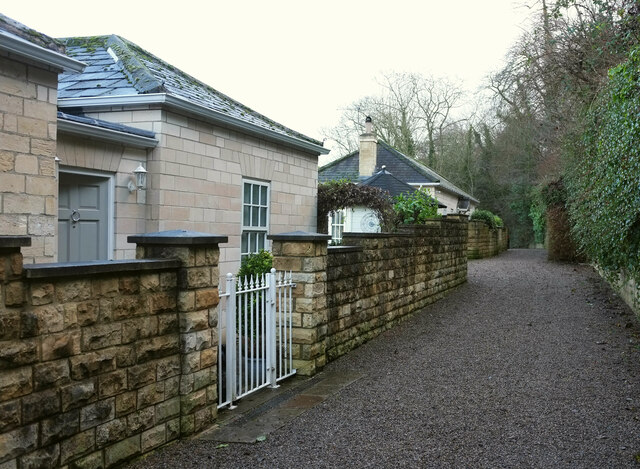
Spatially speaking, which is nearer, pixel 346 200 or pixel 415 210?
pixel 415 210

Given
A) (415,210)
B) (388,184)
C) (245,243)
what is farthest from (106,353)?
(388,184)

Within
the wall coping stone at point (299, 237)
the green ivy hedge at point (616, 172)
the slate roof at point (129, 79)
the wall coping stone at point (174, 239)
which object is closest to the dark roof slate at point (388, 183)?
the slate roof at point (129, 79)

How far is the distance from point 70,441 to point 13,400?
1.76 ft

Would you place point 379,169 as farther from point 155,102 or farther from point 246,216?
point 155,102

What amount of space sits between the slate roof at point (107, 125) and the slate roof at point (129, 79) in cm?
60

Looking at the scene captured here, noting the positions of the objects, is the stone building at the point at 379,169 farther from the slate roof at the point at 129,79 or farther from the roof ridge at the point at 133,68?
the roof ridge at the point at 133,68

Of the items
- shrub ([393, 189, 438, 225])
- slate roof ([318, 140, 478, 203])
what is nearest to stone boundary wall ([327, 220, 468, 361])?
shrub ([393, 189, 438, 225])

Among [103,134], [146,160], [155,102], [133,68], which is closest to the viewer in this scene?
[103,134]

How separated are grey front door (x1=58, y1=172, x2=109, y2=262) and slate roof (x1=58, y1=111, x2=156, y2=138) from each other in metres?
0.70

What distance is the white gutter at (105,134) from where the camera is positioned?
7118 millimetres

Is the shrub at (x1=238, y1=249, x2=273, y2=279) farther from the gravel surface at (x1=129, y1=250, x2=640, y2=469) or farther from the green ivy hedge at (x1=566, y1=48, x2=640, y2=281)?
the green ivy hedge at (x1=566, y1=48, x2=640, y2=281)

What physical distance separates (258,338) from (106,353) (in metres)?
2.46

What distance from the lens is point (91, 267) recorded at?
12.4ft

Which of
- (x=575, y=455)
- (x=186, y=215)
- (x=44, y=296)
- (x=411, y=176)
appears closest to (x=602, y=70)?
(x=186, y=215)
